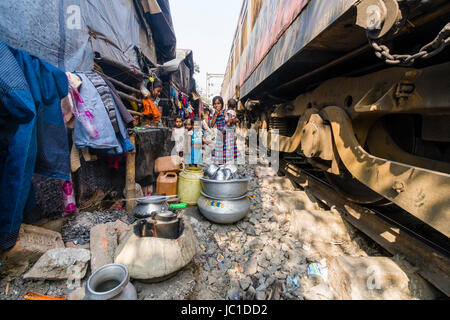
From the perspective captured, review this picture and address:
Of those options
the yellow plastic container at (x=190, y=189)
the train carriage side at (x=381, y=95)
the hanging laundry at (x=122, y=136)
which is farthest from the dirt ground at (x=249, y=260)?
the hanging laundry at (x=122, y=136)

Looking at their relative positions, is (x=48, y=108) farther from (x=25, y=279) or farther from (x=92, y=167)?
(x=25, y=279)

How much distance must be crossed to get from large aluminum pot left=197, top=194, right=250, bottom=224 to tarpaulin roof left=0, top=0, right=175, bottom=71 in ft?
8.35

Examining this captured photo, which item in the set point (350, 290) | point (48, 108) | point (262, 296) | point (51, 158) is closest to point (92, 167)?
point (51, 158)

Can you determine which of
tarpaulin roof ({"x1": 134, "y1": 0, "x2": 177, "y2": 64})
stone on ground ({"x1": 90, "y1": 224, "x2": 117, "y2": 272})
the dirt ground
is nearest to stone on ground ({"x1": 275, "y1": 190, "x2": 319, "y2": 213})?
the dirt ground

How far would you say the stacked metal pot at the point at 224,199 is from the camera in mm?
2627

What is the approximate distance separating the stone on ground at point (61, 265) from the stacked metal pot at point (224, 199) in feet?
4.71

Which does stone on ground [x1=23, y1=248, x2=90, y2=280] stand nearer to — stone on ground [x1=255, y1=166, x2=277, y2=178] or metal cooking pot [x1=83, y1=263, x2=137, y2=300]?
metal cooking pot [x1=83, y1=263, x2=137, y2=300]

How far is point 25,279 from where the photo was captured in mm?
1449

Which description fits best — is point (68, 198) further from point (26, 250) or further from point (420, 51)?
point (420, 51)

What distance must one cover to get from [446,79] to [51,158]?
2955 mm

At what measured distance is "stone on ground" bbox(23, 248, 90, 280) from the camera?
4.78ft

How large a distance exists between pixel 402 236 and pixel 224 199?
1846mm

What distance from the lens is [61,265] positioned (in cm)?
153

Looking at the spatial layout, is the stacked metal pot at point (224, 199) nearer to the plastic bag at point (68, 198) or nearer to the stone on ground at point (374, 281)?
the stone on ground at point (374, 281)
